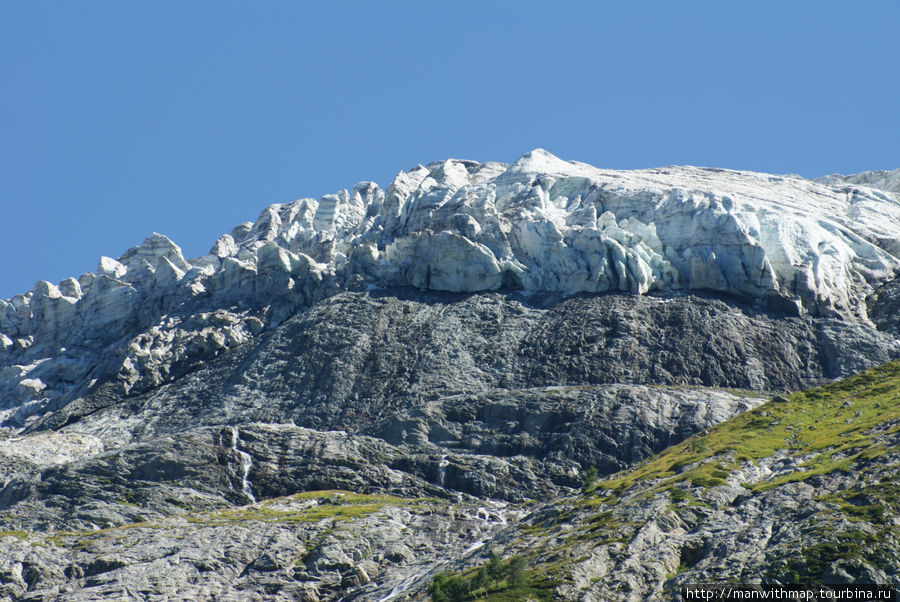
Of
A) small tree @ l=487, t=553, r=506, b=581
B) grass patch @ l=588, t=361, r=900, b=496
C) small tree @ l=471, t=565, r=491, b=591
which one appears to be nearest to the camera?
small tree @ l=471, t=565, r=491, b=591

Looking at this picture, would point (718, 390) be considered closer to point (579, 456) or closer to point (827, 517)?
point (579, 456)

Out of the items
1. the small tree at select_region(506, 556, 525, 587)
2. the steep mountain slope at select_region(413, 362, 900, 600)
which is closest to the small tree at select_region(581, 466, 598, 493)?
the steep mountain slope at select_region(413, 362, 900, 600)

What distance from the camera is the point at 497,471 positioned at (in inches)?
6841

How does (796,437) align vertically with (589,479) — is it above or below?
above

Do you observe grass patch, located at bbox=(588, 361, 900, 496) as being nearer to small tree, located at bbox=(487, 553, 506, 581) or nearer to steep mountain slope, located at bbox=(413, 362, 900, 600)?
steep mountain slope, located at bbox=(413, 362, 900, 600)

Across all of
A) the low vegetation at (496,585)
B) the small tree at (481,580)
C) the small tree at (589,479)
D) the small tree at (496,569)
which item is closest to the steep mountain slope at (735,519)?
the low vegetation at (496,585)

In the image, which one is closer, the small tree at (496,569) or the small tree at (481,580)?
the small tree at (481,580)

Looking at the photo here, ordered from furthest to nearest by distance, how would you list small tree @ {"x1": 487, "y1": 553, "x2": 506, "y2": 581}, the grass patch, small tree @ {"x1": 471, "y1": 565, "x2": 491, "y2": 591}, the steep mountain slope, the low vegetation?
the grass patch
small tree @ {"x1": 487, "y1": 553, "x2": 506, "y2": 581}
small tree @ {"x1": 471, "y1": 565, "x2": 491, "y2": 591}
the low vegetation
the steep mountain slope

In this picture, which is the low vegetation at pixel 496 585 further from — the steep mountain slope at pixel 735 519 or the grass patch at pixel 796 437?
the grass patch at pixel 796 437

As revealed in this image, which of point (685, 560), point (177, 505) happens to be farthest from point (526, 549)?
point (177, 505)

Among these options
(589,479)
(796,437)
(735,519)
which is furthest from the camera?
(796,437)

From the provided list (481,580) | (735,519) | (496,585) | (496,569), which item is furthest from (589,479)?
(481,580)

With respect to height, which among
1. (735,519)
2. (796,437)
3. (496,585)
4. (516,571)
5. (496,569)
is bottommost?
(496,585)

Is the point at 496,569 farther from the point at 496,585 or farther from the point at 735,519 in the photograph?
the point at 735,519
